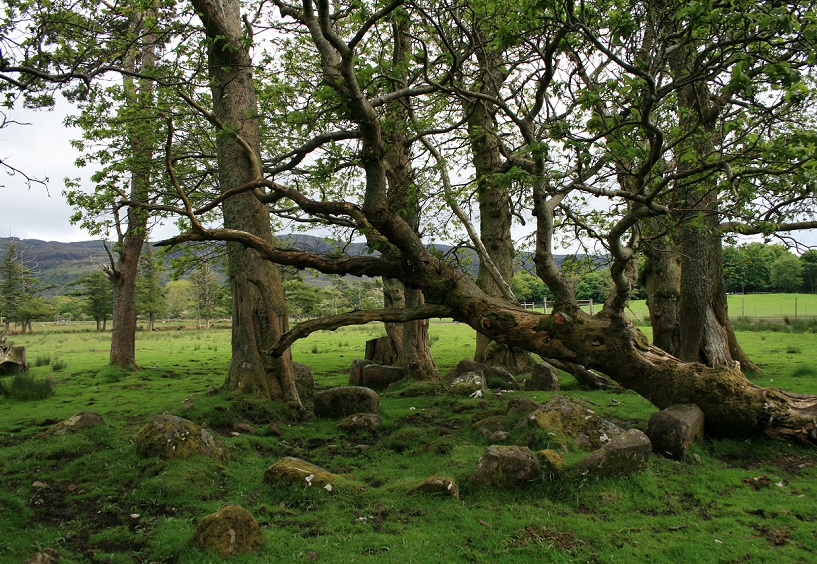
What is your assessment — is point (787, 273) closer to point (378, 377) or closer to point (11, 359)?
point (378, 377)

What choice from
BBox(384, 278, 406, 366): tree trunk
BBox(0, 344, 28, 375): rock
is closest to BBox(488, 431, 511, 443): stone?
BBox(384, 278, 406, 366): tree trunk

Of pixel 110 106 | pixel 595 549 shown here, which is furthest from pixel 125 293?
pixel 595 549

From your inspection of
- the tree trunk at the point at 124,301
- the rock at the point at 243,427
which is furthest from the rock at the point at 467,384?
the tree trunk at the point at 124,301

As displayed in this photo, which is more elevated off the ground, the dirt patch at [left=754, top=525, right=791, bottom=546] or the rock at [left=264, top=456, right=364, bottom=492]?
the rock at [left=264, top=456, right=364, bottom=492]

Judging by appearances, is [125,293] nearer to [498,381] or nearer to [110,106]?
[110,106]

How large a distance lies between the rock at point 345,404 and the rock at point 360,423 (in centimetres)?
60

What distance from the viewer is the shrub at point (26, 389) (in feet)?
37.0

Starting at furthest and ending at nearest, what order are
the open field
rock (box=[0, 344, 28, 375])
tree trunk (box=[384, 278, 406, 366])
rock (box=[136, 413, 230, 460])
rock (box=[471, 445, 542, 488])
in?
1. rock (box=[0, 344, 28, 375])
2. tree trunk (box=[384, 278, 406, 366])
3. rock (box=[136, 413, 230, 460])
4. rock (box=[471, 445, 542, 488])
5. the open field

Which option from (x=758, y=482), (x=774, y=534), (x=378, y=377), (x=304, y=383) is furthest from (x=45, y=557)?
(x=378, y=377)

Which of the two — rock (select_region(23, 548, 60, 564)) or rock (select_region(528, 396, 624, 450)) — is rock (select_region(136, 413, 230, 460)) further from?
rock (select_region(528, 396, 624, 450))

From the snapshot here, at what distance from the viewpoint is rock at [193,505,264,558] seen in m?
4.16

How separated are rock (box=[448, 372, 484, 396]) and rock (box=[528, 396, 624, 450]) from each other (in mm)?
3307

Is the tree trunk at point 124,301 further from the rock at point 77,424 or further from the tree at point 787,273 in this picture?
the tree at point 787,273

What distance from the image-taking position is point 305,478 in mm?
5598
